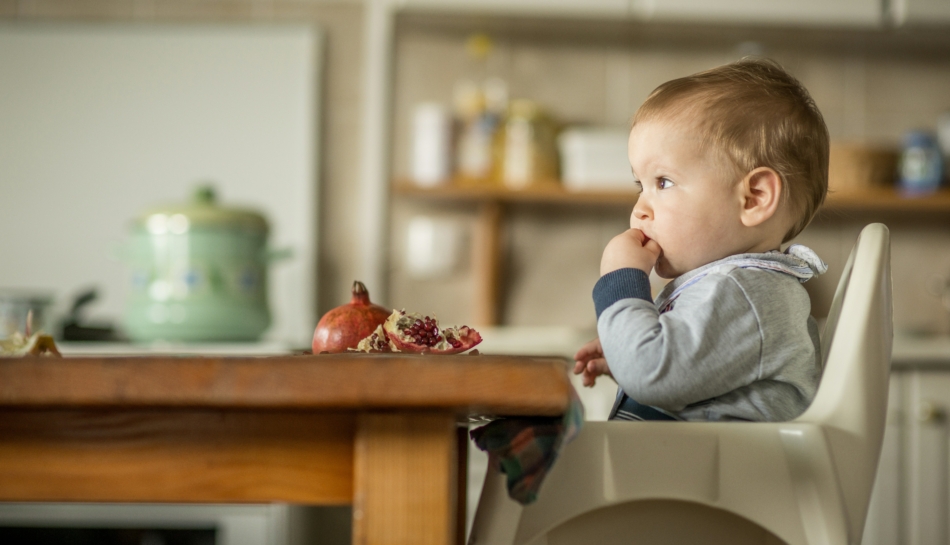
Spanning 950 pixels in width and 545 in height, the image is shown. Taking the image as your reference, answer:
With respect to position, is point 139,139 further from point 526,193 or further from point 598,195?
point 598,195

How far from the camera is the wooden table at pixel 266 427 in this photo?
431 millimetres

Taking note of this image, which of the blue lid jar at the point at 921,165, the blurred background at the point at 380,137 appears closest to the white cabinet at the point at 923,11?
the blurred background at the point at 380,137

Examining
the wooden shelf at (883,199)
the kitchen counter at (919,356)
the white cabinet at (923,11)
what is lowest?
the kitchen counter at (919,356)

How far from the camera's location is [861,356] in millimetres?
671

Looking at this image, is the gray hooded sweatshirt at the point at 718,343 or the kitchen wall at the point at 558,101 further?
the kitchen wall at the point at 558,101

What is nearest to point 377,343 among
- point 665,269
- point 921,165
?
point 665,269

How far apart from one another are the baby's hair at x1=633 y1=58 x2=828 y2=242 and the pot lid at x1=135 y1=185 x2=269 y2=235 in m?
1.22

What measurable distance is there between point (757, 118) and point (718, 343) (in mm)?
244

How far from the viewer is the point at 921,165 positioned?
2328 mm

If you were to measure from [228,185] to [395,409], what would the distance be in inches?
82.3

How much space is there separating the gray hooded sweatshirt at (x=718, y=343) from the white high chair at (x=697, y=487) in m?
0.07

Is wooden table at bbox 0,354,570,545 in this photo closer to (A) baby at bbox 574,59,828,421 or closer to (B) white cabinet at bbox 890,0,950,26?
(A) baby at bbox 574,59,828,421

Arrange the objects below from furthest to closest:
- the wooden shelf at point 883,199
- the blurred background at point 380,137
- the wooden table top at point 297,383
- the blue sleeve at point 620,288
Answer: the blurred background at point 380,137 → the wooden shelf at point 883,199 → the blue sleeve at point 620,288 → the wooden table top at point 297,383

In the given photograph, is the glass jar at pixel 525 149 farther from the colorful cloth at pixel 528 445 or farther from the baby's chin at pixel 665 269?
the colorful cloth at pixel 528 445
